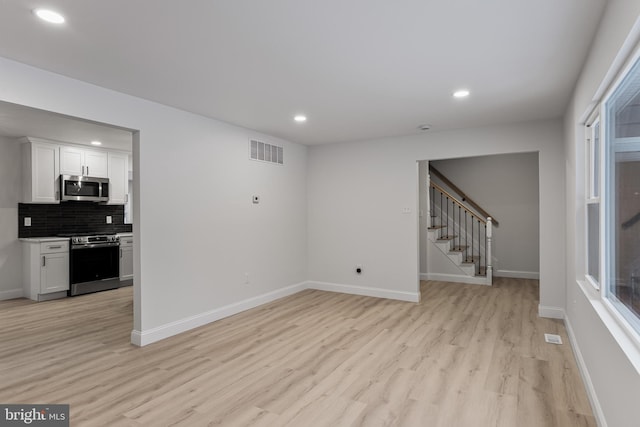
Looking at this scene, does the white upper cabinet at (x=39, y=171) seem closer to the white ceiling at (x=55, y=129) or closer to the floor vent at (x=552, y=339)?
the white ceiling at (x=55, y=129)

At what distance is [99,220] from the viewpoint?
6543mm

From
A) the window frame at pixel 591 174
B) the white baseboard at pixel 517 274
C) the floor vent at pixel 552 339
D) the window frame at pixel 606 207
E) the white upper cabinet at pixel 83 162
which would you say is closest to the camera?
the window frame at pixel 606 207

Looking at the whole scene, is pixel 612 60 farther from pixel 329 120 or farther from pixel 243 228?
pixel 243 228

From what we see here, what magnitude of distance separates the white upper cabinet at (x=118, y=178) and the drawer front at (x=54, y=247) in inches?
45.8

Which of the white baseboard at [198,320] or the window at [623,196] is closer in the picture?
the window at [623,196]

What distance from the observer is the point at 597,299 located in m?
2.41

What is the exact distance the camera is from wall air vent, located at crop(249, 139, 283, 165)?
494 centimetres

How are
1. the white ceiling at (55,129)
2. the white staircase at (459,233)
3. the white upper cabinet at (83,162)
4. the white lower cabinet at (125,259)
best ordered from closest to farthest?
1. the white ceiling at (55,129)
2. the white upper cabinet at (83,162)
3. the white lower cabinet at (125,259)
4. the white staircase at (459,233)

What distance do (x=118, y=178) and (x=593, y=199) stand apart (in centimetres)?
703

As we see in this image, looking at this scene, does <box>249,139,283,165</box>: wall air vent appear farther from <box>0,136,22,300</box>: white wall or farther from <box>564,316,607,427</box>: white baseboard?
<box>564,316,607,427</box>: white baseboard

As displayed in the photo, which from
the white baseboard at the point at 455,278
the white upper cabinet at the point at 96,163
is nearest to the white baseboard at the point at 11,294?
the white upper cabinet at the point at 96,163

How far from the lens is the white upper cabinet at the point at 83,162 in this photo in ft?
19.0

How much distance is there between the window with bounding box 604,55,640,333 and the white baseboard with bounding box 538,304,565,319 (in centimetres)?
240

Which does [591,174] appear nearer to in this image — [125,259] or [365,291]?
[365,291]
